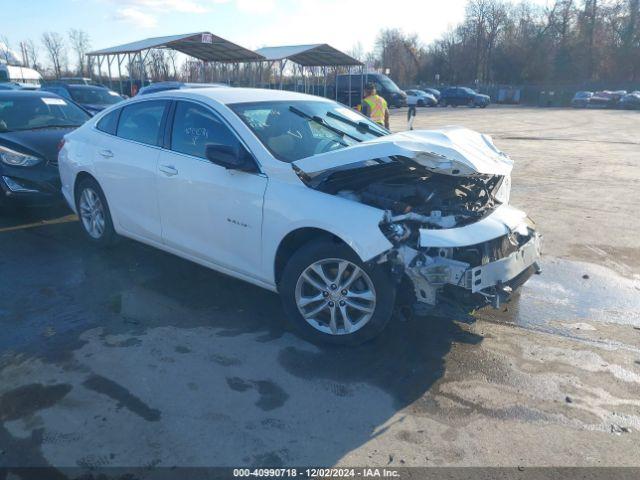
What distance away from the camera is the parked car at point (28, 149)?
717cm

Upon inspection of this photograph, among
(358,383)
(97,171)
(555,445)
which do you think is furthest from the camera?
(97,171)

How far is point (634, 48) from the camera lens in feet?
209

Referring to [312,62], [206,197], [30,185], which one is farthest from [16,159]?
[312,62]

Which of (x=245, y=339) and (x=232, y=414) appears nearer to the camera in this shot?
(x=232, y=414)

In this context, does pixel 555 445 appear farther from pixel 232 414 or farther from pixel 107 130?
pixel 107 130

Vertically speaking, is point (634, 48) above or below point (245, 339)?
above

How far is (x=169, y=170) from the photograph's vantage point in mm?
4984

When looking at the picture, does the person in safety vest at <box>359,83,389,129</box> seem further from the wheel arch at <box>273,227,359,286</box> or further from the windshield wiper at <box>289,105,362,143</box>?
the wheel arch at <box>273,227,359,286</box>

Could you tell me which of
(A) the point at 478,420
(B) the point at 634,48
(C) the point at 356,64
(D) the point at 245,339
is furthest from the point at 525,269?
(B) the point at 634,48

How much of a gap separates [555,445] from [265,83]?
30553 millimetres

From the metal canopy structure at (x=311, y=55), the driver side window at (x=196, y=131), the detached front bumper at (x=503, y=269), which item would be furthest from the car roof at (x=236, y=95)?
the metal canopy structure at (x=311, y=55)

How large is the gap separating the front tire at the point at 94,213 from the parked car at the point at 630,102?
50.2m

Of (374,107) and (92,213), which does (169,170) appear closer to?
(92,213)

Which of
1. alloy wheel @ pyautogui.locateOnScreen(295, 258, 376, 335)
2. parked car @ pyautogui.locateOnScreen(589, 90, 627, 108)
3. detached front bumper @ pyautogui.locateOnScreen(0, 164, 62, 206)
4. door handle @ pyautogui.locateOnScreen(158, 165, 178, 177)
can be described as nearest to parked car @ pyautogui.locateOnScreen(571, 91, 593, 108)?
parked car @ pyautogui.locateOnScreen(589, 90, 627, 108)
